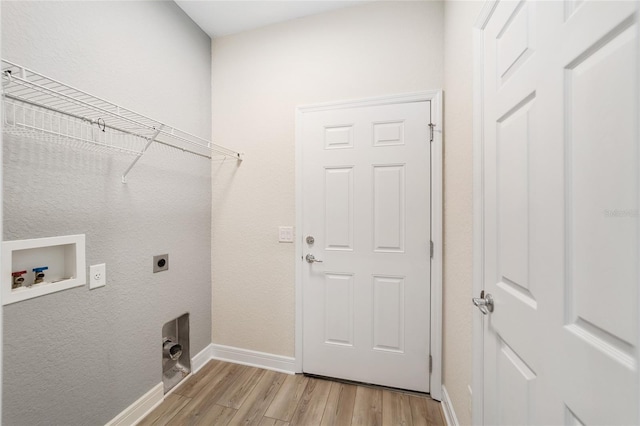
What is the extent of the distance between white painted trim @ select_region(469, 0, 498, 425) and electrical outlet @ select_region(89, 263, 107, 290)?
1862 millimetres

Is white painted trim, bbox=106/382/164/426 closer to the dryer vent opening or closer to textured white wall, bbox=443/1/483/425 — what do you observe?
the dryer vent opening

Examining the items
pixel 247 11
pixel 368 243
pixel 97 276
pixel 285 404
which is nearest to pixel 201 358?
pixel 285 404

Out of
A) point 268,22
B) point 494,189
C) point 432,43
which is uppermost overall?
point 268,22

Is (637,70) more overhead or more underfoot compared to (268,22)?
more underfoot

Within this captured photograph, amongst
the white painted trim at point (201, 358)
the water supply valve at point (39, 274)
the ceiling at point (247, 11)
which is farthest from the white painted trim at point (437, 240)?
the water supply valve at point (39, 274)

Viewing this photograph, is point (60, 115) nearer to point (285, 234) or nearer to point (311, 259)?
point (285, 234)

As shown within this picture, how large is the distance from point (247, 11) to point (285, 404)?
2.72 metres

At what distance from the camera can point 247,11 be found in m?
1.92

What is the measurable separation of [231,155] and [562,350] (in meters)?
2.14

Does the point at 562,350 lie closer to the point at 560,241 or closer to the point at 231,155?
the point at 560,241

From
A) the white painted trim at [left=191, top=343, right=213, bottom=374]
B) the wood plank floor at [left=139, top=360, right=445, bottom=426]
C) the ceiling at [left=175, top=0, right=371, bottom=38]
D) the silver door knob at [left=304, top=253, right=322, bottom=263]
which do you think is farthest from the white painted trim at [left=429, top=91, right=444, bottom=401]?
the white painted trim at [left=191, top=343, right=213, bottom=374]

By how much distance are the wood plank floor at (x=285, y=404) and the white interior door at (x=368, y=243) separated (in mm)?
104

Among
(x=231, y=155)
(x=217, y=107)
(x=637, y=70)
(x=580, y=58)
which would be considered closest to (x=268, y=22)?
(x=217, y=107)

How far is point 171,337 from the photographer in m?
1.94
